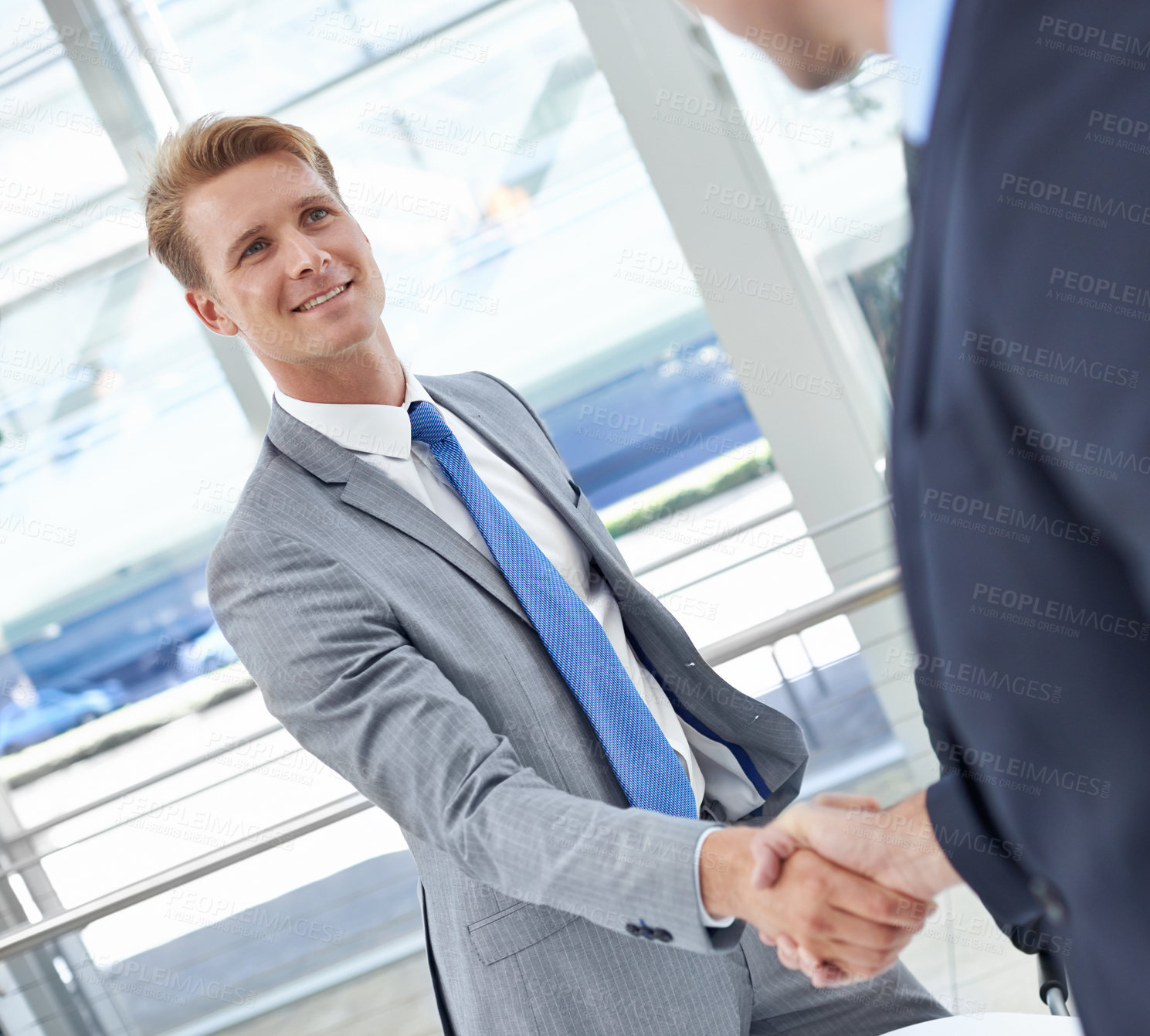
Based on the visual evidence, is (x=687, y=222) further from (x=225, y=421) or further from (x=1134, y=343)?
(x=1134, y=343)

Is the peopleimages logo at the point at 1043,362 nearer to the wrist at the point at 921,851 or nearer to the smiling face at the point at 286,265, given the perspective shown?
the wrist at the point at 921,851

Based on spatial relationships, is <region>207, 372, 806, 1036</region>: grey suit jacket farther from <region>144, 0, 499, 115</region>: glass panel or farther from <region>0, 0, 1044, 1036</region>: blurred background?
<region>144, 0, 499, 115</region>: glass panel

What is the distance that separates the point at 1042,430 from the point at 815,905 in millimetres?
689

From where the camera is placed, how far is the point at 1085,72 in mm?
364

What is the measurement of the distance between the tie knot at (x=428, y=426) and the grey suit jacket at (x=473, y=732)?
0.37ft

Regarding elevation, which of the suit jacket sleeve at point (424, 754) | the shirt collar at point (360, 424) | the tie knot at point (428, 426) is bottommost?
the suit jacket sleeve at point (424, 754)

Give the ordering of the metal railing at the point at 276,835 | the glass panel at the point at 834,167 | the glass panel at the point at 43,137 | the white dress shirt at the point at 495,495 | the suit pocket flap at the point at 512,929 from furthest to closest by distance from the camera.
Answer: the glass panel at the point at 43,137
the glass panel at the point at 834,167
the metal railing at the point at 276,835
the white dress shirt at the point at 495,495
the suit pocket flap at the point at 512,929

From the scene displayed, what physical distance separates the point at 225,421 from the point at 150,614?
79cm

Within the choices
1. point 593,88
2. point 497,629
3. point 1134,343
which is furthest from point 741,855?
point 593,88

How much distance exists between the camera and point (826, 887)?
94cm

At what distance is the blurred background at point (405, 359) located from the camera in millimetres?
3061

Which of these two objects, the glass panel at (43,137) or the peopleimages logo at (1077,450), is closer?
the peopleimages logo at (1077,450)

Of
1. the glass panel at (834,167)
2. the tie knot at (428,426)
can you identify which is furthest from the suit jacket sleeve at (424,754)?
the glass panel at (834,167)

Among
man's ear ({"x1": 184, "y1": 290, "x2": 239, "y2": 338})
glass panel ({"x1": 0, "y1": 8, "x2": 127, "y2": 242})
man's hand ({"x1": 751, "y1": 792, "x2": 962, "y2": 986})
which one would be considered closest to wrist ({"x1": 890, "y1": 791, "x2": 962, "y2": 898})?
man's hand ({"x1": 751, "y1": 792, "x2": 962, "y2": 986})
